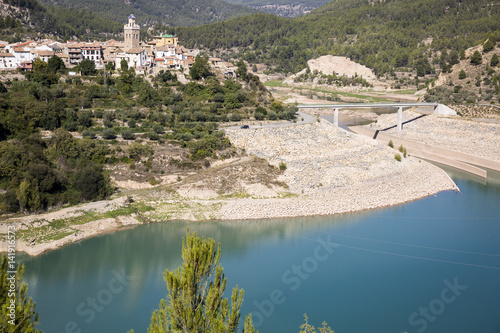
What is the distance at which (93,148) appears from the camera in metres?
29.8

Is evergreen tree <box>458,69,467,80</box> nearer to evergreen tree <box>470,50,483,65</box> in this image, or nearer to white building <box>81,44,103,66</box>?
evergreen tree <box>470,50,483,65</box>

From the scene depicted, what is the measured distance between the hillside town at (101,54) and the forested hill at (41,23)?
1000 cm

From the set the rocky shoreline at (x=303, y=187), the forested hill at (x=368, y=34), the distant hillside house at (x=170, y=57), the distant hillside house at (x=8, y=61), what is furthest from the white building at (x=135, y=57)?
the forested hill at (x=368, y=34)

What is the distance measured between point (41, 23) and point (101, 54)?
28426 millimetres

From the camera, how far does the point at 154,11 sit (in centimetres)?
16675

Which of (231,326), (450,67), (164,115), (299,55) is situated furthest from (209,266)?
(299,55)

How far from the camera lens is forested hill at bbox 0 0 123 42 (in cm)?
5939

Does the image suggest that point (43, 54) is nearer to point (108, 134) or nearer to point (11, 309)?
point (108, 134)

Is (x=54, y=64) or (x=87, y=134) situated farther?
(x=54, y=64)

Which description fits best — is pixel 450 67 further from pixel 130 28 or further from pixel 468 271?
pixel 468 271

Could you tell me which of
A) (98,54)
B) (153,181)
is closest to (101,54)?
(98,54)

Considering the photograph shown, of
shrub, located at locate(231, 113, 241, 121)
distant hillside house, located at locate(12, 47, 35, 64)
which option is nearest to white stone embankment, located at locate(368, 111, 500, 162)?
shrub, located at locate(231, 113, 241, 121)

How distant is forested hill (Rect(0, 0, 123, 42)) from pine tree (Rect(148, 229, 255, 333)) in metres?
51.5

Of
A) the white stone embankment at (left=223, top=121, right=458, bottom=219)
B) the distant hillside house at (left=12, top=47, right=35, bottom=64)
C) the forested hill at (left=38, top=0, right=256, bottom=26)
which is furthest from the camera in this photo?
the forested hill at (left=38, top=0, right=256, bottom=26)
